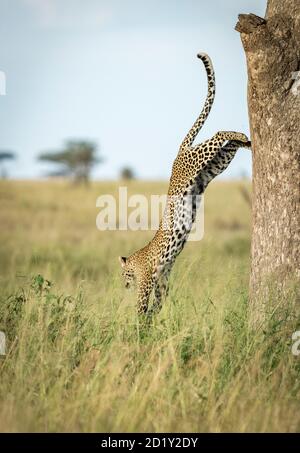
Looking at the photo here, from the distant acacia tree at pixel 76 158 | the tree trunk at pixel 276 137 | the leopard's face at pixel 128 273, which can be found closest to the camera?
the tree trunk at pixel 276 137

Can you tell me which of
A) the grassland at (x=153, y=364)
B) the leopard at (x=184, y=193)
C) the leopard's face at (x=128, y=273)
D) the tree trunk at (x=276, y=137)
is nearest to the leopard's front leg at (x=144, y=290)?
the leopard at (x=184, y=193)

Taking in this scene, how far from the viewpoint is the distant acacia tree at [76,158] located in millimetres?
43906

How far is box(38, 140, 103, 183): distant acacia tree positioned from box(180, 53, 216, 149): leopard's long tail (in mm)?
34591

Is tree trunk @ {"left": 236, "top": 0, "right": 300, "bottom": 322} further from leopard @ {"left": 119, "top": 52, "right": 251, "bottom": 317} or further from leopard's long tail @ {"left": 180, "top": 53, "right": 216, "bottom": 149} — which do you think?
leopard's long tail @ {"left": 180, "top": 53, "right": 216, "bottom": 149}

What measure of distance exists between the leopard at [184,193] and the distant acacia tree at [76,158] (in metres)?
34.6

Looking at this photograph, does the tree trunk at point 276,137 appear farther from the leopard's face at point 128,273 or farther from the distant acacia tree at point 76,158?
the distant acacia tree at point 76,158

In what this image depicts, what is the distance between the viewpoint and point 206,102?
27.3 feet

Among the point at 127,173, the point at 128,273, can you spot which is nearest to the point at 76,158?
the point at 127,173

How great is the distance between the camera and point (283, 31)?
6461mm

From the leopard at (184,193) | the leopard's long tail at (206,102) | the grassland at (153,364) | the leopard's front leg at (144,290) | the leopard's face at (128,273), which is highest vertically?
the leopard's long tail at (206,102)

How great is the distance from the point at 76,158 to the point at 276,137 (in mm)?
38699

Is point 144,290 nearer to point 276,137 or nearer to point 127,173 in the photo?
point 276,137

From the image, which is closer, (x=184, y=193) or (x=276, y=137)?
(x=276, y=137)
